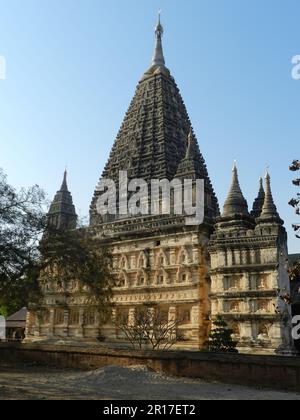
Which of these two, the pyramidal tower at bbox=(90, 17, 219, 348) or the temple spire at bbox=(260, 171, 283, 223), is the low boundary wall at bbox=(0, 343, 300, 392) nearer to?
the pyramidal tower at bbox=(90, 17, 219, 348)

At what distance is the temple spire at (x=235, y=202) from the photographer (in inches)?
1490

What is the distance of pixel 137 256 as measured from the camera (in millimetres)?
40719

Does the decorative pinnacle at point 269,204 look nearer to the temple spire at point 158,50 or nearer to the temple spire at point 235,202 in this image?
the temple spire at point 235,202

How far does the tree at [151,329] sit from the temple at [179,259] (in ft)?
1.84

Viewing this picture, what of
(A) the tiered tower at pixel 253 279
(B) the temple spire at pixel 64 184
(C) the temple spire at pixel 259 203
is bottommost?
(A) the tiered tower at pixel 253 279

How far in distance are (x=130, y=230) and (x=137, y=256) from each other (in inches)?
99.3

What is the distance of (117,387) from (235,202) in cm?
2331

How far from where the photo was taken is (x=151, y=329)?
3456 centimetres

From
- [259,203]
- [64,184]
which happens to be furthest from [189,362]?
[64,184]

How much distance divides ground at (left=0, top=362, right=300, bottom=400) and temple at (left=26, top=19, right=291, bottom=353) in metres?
8.91

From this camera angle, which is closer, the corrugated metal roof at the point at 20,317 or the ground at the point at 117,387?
the ground at the point at 117,387

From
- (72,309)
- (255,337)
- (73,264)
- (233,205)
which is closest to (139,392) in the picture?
(73,264)

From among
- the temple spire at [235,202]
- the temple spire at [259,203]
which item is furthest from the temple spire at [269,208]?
the temple spire at [259,203]
